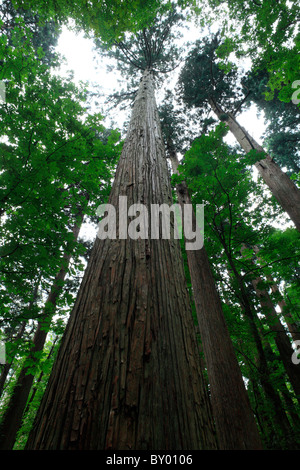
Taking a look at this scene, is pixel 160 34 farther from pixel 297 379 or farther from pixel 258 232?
pixel 297 379

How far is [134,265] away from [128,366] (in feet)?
1.70

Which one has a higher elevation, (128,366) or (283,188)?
(283,188)

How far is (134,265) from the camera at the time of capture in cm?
118

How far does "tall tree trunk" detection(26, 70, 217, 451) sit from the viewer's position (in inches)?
26.9

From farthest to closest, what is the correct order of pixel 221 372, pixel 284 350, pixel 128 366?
pixel 284 350 → pixel 221 372 → pixel 128 366

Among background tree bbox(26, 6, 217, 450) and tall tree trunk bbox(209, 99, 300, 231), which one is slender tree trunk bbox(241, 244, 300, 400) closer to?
tall tree trunk bbox(209, 99, 300, 231)

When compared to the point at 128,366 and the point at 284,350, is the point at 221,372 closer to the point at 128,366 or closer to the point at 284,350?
the point at 128,366

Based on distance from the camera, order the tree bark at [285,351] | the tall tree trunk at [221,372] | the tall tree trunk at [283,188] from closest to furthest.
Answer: the tall tree trunk at [221,372] < the tree bark at [285,351] < the tall tree trunk at [283,188]

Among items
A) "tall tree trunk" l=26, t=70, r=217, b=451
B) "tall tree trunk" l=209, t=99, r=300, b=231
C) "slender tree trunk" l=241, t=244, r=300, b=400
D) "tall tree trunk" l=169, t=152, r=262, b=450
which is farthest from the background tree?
"tall tree trunk" l=209, t=99, r=300, b=231

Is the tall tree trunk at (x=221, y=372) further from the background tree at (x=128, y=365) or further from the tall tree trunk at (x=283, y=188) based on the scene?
the tall tree trunk at (x=283, y=188)

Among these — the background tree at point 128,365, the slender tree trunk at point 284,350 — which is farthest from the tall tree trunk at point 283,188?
the background tree at point 128,365

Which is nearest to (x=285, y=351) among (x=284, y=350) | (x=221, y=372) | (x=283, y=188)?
(x=284, y=350)

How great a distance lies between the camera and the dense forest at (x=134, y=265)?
0.77 m

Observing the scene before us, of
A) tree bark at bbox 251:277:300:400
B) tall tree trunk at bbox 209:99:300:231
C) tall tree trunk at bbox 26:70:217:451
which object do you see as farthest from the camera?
tall tree trunk at bbox 209:99:300:231
